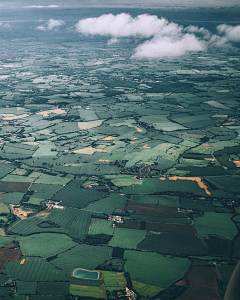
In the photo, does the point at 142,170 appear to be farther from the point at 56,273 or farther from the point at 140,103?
the point at 140,103

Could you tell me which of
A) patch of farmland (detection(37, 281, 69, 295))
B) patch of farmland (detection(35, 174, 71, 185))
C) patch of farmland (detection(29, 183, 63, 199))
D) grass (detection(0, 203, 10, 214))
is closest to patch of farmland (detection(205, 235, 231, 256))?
patch of farmland (detection(37, 281, 69, 295))

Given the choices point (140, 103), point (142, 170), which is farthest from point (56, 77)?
point (142, 170)

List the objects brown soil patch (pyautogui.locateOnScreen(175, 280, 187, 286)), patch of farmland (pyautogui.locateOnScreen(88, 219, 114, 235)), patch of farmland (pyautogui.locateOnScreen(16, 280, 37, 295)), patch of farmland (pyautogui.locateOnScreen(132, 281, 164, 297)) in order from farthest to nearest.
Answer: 1. patch of farmland (pyautogui.locateOnScreen(88, 219, 114, 235))
2. brown soil patch (pyautogui.locateOnScreen(175, 280, 187, 286))
3. patch of farmland (pyautogui.locateOnScreen(16, 280, 37, 295))
4. patch of farmland (pyautogui.locateOnScreen(132, 281, 164, 297))

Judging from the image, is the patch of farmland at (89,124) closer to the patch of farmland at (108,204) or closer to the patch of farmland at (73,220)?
the patch of farmland at (108,204)

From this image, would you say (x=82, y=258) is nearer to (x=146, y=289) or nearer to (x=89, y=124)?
(x=146, y=289)

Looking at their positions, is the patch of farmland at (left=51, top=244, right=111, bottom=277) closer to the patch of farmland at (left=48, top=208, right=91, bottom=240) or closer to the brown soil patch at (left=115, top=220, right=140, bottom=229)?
the patch of farmland at (left=48, top=208, right=91, bottom=240)

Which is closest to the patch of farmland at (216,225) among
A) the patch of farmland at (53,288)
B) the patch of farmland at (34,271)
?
the patch of farmland at (53,288)

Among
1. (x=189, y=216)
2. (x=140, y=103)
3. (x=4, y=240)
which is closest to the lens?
(x=4, y=240)
